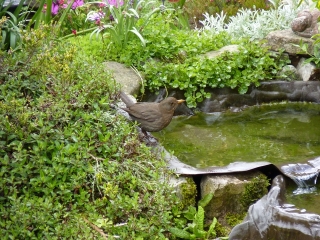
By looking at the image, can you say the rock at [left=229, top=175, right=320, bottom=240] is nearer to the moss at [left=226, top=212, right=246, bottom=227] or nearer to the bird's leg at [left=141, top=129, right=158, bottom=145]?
the moss at [left=226, top=212, right=246, bottom=227]

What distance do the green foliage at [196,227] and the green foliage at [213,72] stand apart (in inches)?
93.4

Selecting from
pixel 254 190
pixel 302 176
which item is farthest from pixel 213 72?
pixel 254 190

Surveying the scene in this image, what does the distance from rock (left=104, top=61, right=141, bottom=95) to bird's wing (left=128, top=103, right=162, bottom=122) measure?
3.60 ft

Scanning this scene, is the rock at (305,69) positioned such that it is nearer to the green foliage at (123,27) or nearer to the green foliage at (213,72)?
the green foliage at (213,72)

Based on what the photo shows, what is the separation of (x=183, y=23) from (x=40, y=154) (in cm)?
486

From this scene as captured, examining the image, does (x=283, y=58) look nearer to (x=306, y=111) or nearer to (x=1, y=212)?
(x=306, y=111)

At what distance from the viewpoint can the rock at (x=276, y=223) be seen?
4.10 metres

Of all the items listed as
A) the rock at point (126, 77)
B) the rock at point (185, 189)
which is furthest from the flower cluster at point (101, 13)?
the rock at point (185, 189)

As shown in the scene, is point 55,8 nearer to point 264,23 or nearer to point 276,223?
point 264,23

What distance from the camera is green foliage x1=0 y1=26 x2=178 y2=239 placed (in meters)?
4.13

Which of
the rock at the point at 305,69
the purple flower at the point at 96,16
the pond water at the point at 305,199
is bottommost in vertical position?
the rock at the point at 305,69

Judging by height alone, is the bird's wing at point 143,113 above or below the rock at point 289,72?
above

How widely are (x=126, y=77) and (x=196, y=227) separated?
2.52m

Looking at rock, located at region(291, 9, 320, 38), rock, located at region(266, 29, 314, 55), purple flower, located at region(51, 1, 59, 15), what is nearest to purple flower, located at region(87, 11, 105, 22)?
purple flower, located at region(51, 1, 59, 15)
